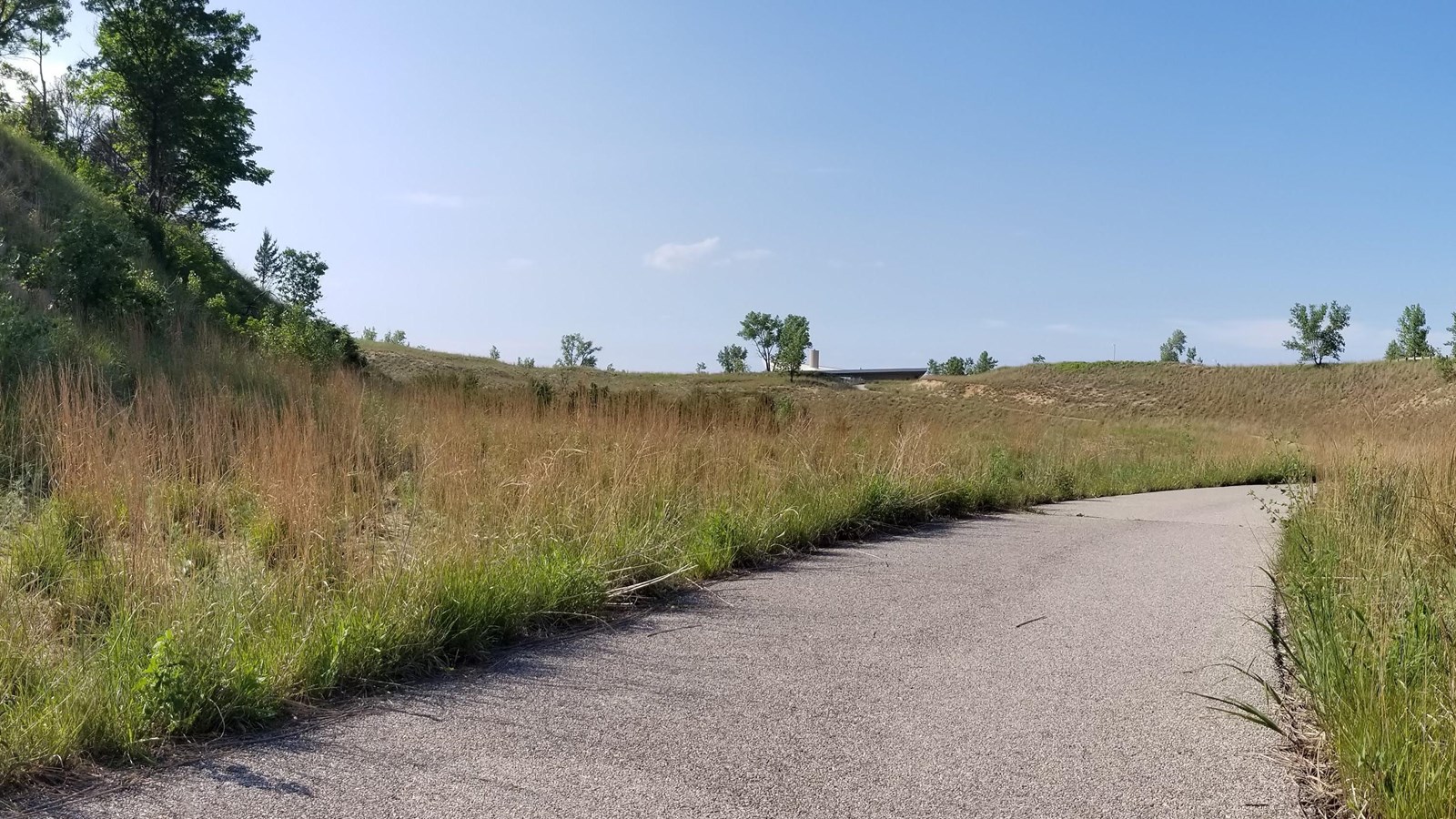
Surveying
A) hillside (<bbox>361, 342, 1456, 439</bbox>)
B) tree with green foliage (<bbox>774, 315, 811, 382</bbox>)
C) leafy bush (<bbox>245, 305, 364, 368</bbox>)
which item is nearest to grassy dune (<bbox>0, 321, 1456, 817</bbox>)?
leafy bush (<bbox>245, 305, 364, 368</bbox>)

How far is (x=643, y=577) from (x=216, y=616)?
284cm

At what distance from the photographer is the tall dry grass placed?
3.77 metres

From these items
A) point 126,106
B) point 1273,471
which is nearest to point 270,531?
point 1273,471

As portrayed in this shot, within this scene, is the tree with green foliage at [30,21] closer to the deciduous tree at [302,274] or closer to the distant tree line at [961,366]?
the deciduous tree at [302,274]

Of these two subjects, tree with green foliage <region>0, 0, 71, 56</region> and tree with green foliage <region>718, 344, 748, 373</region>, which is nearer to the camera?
tree with green foliage <region>0, 0, 71, 56</region>

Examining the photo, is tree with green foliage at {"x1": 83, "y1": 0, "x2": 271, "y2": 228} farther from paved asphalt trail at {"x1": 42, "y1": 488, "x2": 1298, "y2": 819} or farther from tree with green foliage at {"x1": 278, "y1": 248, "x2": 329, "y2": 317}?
paved asphalt trail at {"x1": 42, "y1": 488, "x2": 1298, "y2": 819}

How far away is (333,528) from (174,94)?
37.9 metres

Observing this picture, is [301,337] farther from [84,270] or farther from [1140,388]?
[1140,388]

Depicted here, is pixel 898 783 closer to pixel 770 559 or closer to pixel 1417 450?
pixel 770 559

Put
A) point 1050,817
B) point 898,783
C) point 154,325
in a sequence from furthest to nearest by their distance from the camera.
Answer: point 154,325, point 898,783, point 1050,817

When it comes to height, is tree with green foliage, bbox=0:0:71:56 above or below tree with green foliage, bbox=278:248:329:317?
above

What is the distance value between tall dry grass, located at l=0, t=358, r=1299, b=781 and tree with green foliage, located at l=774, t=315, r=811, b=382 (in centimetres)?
9336

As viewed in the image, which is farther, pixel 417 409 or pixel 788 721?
pixel 417 409

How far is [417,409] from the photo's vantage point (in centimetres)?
1043
